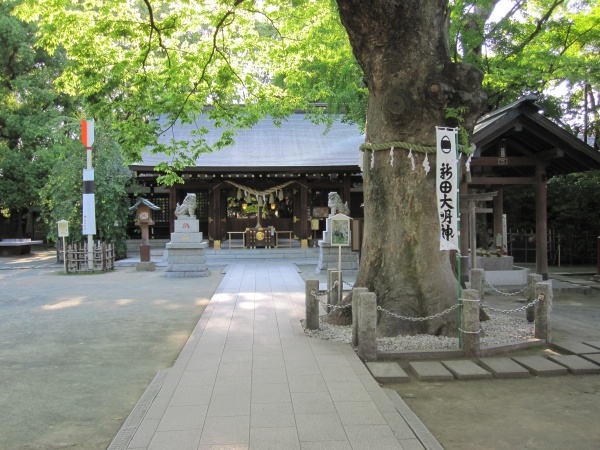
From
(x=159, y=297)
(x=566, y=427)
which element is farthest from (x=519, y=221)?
(x=566, y=427)

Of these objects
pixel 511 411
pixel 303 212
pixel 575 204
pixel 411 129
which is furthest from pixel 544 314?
pixel 303 212

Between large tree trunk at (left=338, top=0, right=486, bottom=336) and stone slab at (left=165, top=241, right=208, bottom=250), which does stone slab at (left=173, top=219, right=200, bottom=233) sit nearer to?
stone slab at (left=165, top=241, right=208, bottom=250)

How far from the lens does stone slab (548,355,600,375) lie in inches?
212

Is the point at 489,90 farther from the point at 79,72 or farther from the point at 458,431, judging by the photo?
the point at 458,431

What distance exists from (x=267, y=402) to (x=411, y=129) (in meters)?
4.23

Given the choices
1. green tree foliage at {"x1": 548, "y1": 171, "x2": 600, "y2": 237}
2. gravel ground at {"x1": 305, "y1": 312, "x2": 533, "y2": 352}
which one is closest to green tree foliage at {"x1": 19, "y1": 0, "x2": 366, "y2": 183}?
gravel ground at {"x1": 305, "y1": 312, "x2": 533, "y2": 352}

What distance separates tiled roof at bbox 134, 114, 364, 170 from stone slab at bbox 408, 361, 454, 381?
47.1 feet

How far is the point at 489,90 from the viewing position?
51.6 ft

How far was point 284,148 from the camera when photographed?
22703 mm

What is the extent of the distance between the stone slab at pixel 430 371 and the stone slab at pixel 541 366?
101 centimetres

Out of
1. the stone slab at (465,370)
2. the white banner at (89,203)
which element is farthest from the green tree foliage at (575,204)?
the white banner at (89,203)

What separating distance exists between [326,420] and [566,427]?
2089 millimetres

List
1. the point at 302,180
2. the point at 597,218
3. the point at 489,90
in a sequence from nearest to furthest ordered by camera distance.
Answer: the point at 489,90, the point at 597,218, the point at 302,180

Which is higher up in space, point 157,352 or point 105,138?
point 105,138
